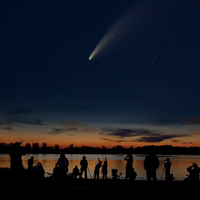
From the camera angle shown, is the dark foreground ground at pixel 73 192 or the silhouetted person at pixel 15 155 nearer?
the dark foreground ground at pixel 73 192

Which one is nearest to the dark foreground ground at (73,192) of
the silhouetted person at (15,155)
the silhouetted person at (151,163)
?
the silhouetted person at (15,155)

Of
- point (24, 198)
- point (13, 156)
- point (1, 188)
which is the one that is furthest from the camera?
point (13, 156)

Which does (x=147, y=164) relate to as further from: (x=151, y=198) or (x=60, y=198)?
(x=60, y=198)

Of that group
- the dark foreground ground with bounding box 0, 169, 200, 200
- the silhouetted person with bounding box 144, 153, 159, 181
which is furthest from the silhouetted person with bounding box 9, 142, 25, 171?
the silhouetted person with bounding box 144, 153, 159, 181

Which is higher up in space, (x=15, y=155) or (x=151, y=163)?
(x=15, y=155)

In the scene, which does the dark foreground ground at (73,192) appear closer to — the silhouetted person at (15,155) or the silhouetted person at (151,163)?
the silhouetted person at (15,155)

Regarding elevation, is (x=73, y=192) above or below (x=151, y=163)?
below

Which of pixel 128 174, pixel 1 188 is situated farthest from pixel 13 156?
pixel 128 174

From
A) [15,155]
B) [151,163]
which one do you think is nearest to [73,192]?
[15,155]

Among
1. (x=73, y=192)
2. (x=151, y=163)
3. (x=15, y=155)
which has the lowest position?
(x=73, y=192)

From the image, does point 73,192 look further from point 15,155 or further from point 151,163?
point 151,163

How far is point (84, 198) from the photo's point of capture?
1127cm

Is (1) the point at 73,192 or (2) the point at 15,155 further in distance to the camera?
(2) the point at 15,155

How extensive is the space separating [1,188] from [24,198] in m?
2.46
